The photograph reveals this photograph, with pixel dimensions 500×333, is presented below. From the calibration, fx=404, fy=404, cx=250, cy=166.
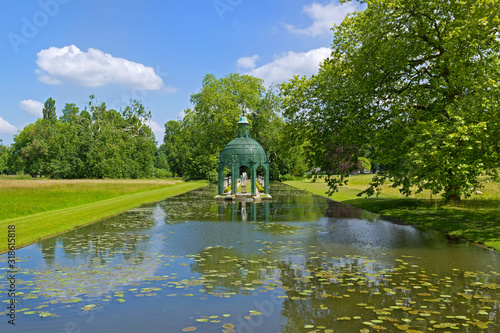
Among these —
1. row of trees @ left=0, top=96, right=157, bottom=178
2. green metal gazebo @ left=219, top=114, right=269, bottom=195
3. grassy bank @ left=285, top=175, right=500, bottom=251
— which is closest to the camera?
grassy bank @ left=285, top=175, right=500, bottom=251

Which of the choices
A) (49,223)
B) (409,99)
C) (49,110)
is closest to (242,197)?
(409,99)

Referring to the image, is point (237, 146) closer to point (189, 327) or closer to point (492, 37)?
point (492, 37)

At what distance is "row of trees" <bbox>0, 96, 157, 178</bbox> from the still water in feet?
222

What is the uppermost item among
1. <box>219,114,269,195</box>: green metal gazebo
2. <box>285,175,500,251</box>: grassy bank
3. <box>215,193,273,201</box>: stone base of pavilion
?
<box>219,114,269,195</box>: green metal gazebo

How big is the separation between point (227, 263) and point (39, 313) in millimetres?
5082

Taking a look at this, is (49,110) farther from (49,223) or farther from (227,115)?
(49,223)

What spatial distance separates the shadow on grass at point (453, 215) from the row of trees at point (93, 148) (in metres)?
62.6

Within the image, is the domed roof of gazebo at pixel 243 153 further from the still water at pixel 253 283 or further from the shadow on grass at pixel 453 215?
the still water at pixel 253 283

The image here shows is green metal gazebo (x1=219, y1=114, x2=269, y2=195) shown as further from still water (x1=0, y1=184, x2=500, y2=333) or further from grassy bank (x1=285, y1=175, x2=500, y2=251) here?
still water (x1=0, y1=184, x2=500, y2=333)

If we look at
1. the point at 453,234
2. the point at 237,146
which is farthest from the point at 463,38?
the point at 237,146

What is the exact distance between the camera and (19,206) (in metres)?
24.5

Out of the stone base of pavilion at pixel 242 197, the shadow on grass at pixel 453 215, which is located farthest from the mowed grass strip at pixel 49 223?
the shadow on grass at pixel 453 215

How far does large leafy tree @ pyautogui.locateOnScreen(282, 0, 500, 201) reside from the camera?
15375mm

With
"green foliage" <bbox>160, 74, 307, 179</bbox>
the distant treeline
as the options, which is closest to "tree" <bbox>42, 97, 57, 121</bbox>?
the distant treeline
